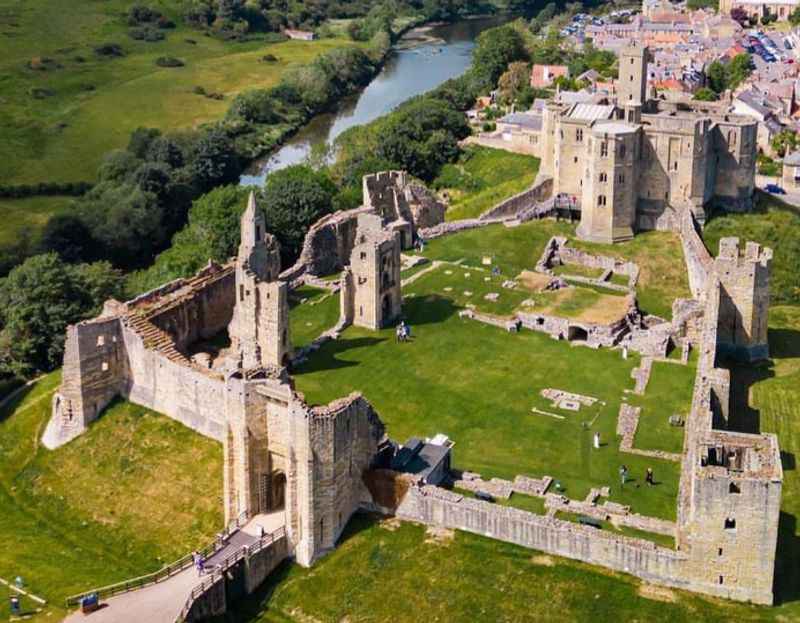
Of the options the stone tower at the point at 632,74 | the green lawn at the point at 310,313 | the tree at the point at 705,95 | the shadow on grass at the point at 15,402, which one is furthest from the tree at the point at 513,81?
the shadow on grass at the point at 15,402

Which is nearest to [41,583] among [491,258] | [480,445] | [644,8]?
[480,445]

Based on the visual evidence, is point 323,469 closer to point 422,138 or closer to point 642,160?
point 642,160

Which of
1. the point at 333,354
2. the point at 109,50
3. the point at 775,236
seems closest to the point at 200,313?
the point at 333,354

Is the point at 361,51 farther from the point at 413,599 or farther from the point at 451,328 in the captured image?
the point at 413,599

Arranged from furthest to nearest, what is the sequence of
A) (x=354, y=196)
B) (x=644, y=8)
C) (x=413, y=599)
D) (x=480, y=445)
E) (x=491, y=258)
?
1. (x=644, y=8)
2. (x=354, y=196)
3. (x=491, y=258)
4. (x=480, y=445)
5. (x=413, y=599)

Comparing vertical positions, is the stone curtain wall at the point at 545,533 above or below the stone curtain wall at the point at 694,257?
below

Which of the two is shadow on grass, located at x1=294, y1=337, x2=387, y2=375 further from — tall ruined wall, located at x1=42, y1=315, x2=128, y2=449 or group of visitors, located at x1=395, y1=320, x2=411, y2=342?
tall ruined wall, located at x1=42, y1=315, x2=128, y2=449

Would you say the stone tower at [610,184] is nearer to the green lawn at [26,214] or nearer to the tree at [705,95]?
the tree at [705,95]
